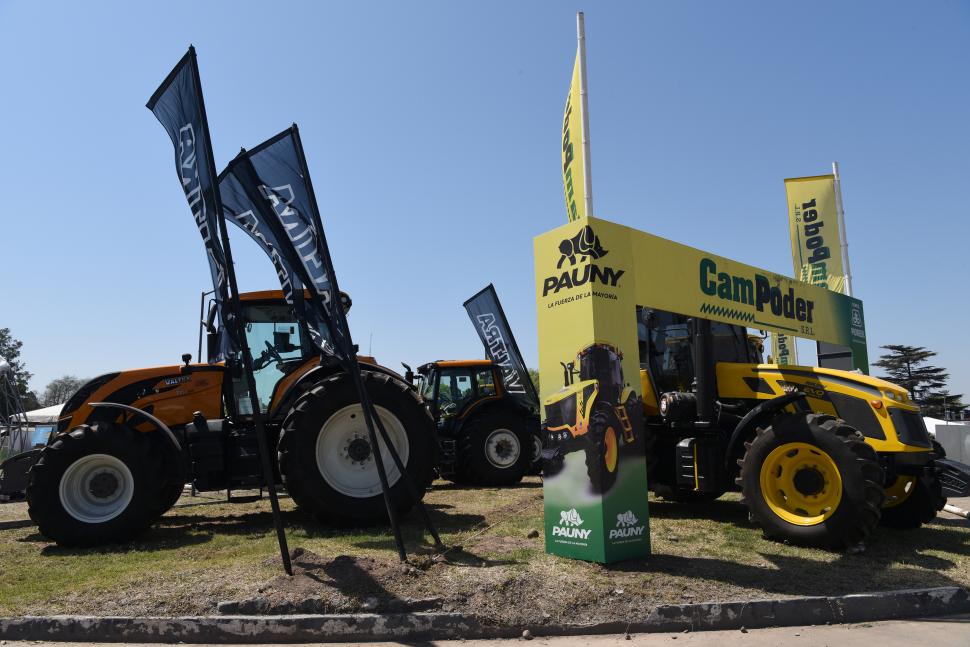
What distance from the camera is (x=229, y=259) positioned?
5.65 meters

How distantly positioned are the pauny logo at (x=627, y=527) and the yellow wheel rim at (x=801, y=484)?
1.72m

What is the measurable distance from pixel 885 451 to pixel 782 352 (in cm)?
847

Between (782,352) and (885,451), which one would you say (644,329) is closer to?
(885,451)

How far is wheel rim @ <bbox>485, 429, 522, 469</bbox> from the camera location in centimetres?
1266

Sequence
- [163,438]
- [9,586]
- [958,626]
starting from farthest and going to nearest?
1. [163,438]
2. [9,586]
3. [958,626]

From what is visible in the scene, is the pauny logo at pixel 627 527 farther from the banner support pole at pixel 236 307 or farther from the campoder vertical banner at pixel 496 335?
the campoder vertical banner at pixel 496 335

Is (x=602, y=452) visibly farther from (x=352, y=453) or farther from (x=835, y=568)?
(x=352, y=453)

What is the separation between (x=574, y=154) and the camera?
23.0ft

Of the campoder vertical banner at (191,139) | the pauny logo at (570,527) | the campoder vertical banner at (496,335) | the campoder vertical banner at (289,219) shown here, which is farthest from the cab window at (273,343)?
the campoder vertical banner at (496,335)

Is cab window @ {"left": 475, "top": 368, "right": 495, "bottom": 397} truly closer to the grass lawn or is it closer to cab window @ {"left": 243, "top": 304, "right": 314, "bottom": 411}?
cab window @ {"left": 243, "top": 304, "right": 314, "bottom": 411}

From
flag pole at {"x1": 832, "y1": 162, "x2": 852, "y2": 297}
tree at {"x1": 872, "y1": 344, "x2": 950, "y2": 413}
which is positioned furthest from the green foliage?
flag pole at {"x1": 832, "y1": 162, "x2": 852, "y2": 297}

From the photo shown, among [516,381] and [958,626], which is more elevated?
[516,381]

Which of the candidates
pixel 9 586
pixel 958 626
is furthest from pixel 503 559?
pixel 9 586

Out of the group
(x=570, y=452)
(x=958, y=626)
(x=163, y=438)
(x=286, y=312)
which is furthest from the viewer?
(x=286, y=312)
